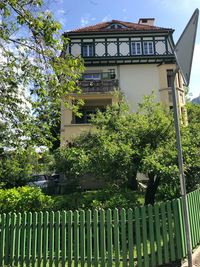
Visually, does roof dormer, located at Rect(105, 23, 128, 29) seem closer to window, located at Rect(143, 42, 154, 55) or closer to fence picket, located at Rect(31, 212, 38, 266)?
window, located at Rect(143, 42, 154, 55)

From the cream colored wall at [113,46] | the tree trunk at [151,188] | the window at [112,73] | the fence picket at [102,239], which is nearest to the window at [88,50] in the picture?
the cream colored wall at [113,46]

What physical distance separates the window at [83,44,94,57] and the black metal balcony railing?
11.3ft

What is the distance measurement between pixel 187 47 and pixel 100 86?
2316 cm

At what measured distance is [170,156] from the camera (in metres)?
10.7

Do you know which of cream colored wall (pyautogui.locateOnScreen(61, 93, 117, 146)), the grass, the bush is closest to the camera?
the grass

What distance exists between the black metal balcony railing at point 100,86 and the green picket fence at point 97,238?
20.6 metres

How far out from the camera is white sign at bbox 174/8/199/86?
4504 millimetres

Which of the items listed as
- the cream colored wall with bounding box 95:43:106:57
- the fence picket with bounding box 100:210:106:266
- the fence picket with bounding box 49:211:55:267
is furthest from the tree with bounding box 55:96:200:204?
the cream colored wall with bounding box 95:43:106:57

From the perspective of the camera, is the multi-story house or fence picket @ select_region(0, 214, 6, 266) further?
the multi-story house

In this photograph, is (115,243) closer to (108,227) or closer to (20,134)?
(108,227)

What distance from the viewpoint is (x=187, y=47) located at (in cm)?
472

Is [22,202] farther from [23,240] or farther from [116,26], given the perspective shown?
[116,26]

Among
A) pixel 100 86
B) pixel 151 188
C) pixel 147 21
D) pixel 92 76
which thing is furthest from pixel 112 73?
pixel 151 188

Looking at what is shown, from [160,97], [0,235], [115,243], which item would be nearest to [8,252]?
[0,235]
